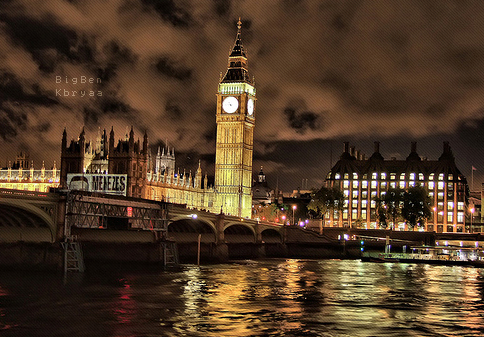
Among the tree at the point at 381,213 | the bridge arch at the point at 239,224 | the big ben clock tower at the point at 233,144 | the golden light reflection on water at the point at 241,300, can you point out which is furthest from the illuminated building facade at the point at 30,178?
the golden light reflection on water at the point at 241,300

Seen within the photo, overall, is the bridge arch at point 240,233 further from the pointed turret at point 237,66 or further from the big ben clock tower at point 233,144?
the pointed turret at point 237,66

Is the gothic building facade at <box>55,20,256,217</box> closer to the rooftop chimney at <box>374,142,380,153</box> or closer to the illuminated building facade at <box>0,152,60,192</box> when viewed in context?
the illuminated building facade at <box>0,152,60,192</box>

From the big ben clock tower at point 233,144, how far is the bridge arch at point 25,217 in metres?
92.8

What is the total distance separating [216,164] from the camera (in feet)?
536

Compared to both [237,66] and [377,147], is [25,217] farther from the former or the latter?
[377,147]

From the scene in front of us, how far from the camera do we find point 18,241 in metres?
66.4

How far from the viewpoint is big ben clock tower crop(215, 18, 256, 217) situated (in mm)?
160750

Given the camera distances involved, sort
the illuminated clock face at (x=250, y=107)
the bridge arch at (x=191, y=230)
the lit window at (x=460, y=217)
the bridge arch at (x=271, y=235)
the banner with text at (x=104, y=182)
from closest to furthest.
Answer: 1. the bridge arch at (x=191, y=230)
2. the banner with text at (x=104, y=182)
3. the bridge arch at (x=271, y=235)
4. the illuminated clock face at (x=250, y=107)
5. the lit window at (x=460, y=217)

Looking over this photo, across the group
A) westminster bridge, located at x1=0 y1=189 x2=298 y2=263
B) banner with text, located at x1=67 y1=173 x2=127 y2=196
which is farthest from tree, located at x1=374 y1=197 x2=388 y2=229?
banner with text, located at x1=67 y1=173 x2=127 y2=196

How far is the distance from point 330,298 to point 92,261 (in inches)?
1161

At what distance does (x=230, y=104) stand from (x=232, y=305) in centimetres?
11809

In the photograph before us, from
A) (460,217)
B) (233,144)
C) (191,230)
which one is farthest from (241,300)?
(460,217)

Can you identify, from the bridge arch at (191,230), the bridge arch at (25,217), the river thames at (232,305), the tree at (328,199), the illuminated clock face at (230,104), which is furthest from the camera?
the tree at (328,199)

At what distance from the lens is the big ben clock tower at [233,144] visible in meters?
161
